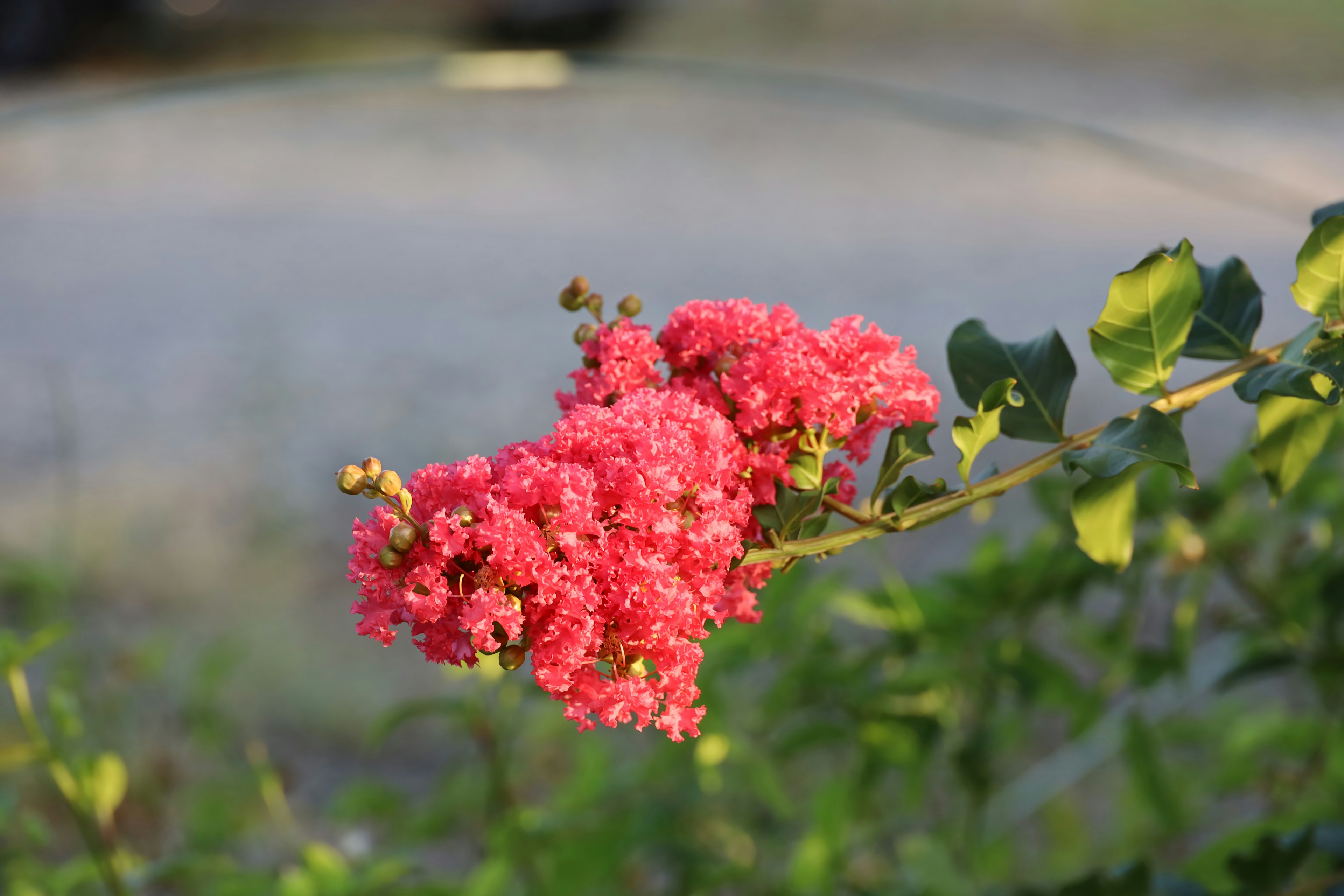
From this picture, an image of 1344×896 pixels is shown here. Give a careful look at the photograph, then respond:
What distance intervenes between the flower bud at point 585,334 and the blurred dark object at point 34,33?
4.80 metres

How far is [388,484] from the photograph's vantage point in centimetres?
38

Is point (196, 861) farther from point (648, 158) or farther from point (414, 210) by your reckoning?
point (648, 158)

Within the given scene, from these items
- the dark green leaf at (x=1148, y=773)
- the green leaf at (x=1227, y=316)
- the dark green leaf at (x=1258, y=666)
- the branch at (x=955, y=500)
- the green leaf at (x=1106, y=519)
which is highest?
the green leaf at (x=1227, y=316)

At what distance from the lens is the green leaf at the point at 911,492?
0.46m

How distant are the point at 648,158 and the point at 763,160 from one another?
0.41m

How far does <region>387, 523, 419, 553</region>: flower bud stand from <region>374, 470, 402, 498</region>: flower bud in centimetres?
1

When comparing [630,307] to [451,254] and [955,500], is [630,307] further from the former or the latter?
[451,254]

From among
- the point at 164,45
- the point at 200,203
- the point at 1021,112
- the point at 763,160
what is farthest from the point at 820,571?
the point at 164,45

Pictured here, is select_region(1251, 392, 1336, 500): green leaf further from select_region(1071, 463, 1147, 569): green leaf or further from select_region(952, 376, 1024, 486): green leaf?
select_region(952, 376, 1024, 486): green leaf

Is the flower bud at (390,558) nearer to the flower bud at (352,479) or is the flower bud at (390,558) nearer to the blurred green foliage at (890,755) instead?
the flower bud at (352,479)

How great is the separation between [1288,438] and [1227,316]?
0.29 feet

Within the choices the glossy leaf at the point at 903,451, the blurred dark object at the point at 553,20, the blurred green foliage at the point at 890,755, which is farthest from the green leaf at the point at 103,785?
the blurred dark object at the point at 553,20

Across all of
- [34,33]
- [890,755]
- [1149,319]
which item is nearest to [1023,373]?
[1149,319]

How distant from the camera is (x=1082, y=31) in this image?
15.6 feet
